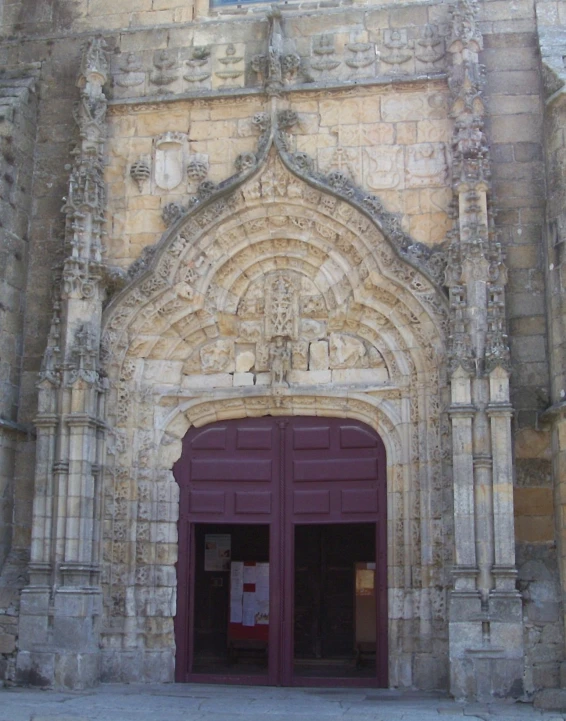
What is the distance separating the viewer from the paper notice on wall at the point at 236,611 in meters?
12.8

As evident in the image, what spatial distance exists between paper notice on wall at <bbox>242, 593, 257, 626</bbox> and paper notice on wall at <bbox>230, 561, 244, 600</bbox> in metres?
0.13

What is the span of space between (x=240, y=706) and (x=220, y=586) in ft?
18.0

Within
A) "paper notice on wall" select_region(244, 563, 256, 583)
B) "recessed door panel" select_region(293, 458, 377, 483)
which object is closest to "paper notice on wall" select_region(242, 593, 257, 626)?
"paper notice on wall" select_region(244, 563, 256, 583)

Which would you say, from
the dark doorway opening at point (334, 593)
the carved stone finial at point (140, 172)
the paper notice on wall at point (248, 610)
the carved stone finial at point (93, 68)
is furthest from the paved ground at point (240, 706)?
the carved stone finial at point (93, 68)

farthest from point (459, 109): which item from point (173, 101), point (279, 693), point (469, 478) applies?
point (279, 693)

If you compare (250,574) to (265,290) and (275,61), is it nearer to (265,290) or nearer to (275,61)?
(265,290)

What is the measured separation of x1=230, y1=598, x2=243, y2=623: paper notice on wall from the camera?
41.9 ft

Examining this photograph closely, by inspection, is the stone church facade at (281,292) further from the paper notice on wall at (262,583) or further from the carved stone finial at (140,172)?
the paper notice on wall at (262,583)

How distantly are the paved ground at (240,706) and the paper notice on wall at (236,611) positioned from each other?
2752 mm

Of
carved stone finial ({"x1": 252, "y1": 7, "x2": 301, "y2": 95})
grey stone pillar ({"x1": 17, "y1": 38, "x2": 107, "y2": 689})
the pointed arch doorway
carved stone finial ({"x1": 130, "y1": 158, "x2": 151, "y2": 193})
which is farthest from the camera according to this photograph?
carved stone finial ({"x1": 130, "y1": 158, "x2": 151, "y2": 193})

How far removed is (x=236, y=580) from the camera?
13211 millimetres

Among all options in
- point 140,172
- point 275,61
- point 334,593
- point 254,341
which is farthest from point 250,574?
point 275,61

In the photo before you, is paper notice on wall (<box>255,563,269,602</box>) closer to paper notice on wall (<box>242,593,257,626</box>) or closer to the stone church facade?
paper notice on wall (<box>242,593,257,626</box>)

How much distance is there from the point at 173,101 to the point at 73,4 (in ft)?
6.67
